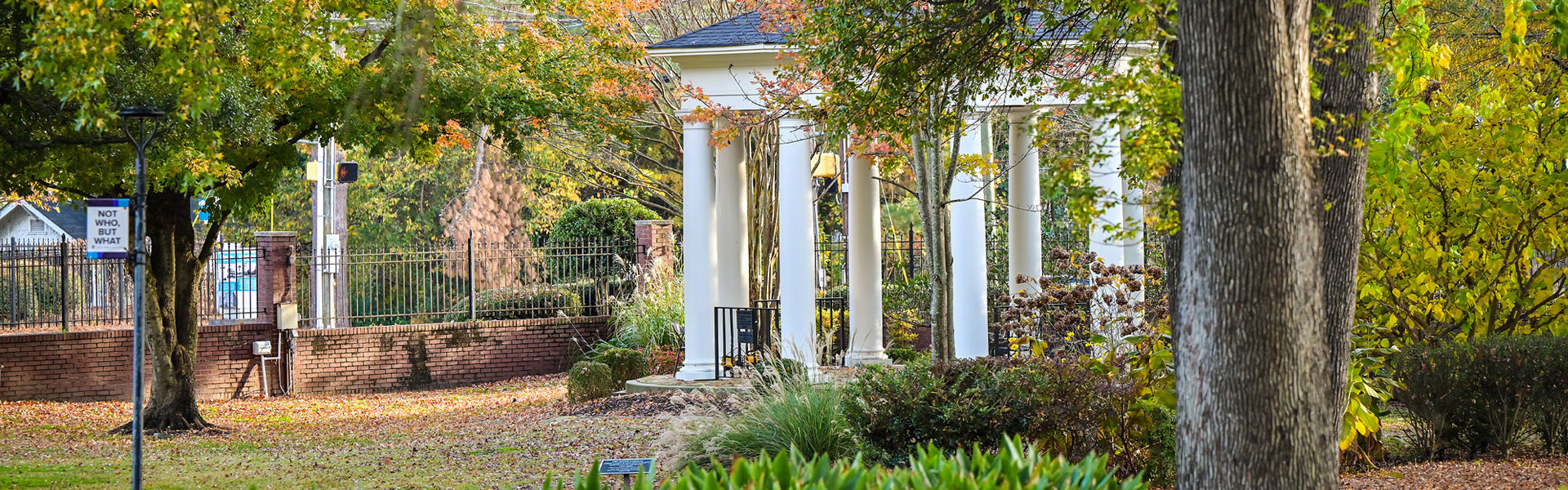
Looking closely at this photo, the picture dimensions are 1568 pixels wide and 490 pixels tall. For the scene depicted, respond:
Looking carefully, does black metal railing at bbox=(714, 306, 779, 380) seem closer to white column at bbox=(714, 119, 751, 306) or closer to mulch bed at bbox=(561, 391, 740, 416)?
white column at bbox=(714, 119, 751, 306)

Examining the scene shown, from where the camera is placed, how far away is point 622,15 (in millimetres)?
16453

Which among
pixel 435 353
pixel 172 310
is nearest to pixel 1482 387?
pixel 172 310

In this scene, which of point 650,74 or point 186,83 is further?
point 650,74

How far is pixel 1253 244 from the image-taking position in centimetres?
414

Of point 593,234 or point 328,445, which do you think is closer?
point 328,445

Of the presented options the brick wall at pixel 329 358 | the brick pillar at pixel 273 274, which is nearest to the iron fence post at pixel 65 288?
the brick wall at pixel 329 358

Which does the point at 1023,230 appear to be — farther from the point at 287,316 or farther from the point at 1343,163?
the point at 1343,163

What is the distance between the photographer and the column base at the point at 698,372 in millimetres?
14555

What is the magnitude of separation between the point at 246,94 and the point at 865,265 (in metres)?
7.16

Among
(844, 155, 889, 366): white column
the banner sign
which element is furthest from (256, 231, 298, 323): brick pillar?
the banner sign

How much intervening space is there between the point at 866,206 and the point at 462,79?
4.89m

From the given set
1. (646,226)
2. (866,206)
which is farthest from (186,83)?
(646,226)

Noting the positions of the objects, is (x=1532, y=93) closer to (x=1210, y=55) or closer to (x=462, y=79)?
(x=1210, y=55)

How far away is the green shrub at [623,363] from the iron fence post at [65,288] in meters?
6.99
